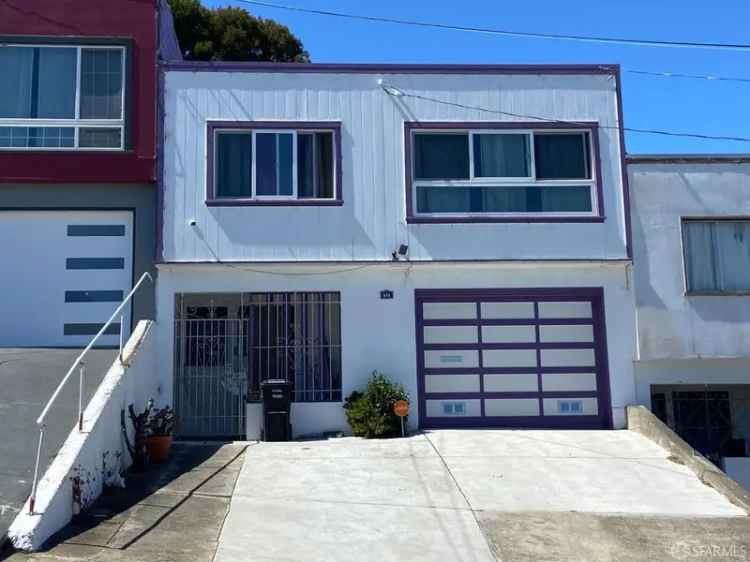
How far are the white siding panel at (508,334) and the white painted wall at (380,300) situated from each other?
0.72m

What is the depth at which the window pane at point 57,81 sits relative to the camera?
13.6 metres

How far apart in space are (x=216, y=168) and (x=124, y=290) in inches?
102

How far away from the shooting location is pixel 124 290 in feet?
43.6

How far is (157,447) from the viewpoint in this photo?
33.9ft

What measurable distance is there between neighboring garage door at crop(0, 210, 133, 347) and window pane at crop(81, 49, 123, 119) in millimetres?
1790

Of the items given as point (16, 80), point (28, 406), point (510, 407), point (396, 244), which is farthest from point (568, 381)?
point (16, 80)

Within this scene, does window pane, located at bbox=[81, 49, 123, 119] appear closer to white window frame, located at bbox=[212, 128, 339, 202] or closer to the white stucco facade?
white window frame, located at bbox=[212, 128, 339, 202]

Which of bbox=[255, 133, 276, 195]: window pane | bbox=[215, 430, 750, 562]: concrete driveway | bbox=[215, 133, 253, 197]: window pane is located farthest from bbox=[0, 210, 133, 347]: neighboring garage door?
bbox=[215, 430, 750, 562]: concrete driveway

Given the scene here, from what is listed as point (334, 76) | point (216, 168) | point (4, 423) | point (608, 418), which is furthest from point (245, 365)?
point (608, 418)

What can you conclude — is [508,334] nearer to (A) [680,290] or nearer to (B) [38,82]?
(A) [680,290]

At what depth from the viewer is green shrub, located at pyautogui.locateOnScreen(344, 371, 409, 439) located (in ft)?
39.7

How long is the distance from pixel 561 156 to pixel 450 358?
13.1 feet

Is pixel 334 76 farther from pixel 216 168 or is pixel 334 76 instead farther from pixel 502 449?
pixel 502 449

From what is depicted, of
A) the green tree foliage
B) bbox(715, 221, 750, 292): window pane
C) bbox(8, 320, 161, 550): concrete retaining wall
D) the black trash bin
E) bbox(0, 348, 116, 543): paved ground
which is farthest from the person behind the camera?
the green tree foliage
